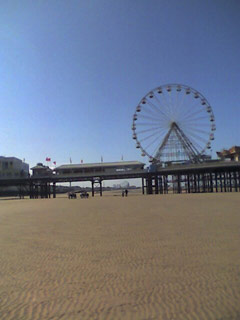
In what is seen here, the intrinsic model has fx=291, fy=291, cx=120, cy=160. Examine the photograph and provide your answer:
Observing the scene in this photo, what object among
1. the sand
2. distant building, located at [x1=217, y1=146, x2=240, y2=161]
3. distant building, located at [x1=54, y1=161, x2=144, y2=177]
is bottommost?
the sand

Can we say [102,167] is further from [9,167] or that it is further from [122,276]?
[122,276]

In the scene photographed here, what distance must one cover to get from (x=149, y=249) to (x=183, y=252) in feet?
3.22

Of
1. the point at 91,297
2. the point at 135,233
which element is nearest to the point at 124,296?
the point at 91,297

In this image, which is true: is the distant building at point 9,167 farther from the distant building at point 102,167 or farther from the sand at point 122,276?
the sand at point 122,276

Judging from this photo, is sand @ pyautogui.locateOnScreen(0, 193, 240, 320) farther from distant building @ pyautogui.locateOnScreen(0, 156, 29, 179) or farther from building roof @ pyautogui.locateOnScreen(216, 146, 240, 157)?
distant building @ pyautogui.locateOnScreen(0, 156, 29, 179)

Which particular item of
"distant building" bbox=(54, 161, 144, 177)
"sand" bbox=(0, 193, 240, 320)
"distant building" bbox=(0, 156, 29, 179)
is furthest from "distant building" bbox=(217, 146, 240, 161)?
"sand" bbox=(0, 193, 240, 320)

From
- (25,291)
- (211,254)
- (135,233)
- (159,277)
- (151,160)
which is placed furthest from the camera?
(151,160)

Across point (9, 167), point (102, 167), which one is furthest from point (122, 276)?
point (9, 167)

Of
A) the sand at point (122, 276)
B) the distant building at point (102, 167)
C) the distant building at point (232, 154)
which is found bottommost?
the sand at point (122, 276)

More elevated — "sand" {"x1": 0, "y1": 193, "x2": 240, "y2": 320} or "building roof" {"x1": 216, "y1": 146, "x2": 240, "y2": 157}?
"building roof" {"x1": 216, "y1": 146, "x2": 240, "y2": 157}

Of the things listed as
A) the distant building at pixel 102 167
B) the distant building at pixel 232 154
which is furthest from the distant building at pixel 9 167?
the distant building at pixel 232 154

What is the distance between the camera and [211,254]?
24.4ft

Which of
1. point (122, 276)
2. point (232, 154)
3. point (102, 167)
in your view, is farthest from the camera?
point (232, 154)

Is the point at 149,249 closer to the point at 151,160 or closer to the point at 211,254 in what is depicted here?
the point at 211,254
